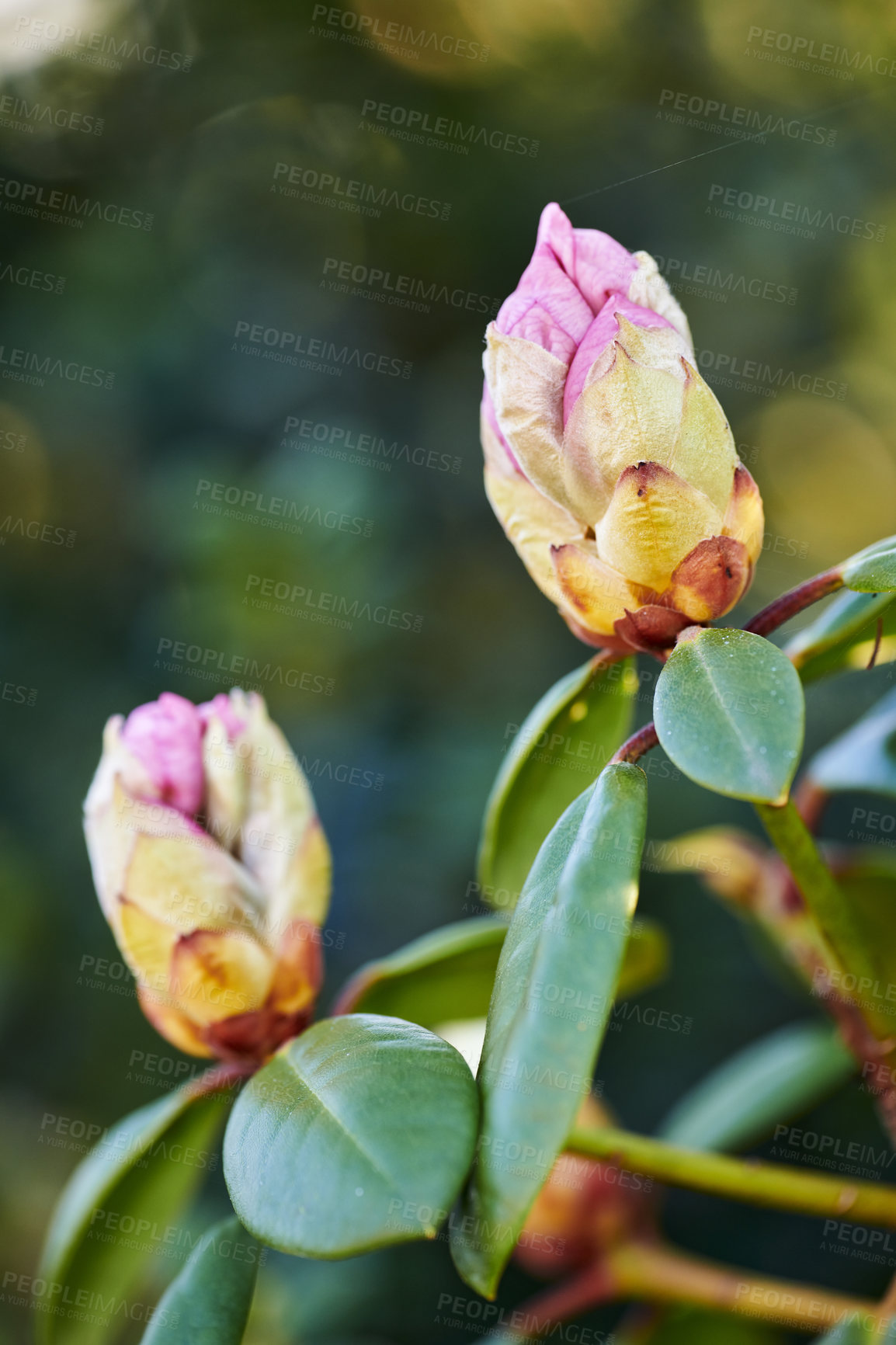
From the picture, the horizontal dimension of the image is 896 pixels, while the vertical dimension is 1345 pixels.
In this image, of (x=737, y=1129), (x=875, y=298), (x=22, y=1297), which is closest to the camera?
(x=737, y=1129)

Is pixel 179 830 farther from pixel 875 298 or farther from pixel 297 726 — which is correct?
pixel 875 298

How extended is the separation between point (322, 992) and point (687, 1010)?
590 mm

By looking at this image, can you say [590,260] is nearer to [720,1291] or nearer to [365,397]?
[720,1291]

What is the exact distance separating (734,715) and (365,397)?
68.7 inches

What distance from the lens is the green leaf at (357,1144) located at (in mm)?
523

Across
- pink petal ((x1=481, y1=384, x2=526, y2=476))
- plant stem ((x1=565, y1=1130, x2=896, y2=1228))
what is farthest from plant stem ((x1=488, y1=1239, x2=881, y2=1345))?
pink petal ((x1=481, y1=384, x2=526, y2=476))

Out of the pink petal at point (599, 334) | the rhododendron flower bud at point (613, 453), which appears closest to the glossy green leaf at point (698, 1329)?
the rhododendron flower bud at point (613, 453)

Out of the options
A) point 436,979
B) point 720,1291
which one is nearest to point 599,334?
point 436,979

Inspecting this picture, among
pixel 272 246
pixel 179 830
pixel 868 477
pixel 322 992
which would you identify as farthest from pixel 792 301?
pixel 179 830

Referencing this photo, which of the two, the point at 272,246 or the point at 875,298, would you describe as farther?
the point at 272,246

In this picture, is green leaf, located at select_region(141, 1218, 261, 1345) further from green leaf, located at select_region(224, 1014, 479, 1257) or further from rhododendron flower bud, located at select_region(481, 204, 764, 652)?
rhododendron flower bud, located at select_region(481, 204, 764, 652)

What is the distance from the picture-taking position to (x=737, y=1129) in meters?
1.23

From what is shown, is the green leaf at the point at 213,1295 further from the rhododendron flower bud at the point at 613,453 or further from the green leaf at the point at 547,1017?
the rhododendron flower bud at the point at 613,453

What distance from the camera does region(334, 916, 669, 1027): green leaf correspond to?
916 millimetres
